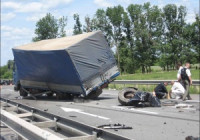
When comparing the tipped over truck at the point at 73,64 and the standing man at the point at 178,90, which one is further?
the tipped over truck at the point at 73,64

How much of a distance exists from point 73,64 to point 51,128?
1087cm

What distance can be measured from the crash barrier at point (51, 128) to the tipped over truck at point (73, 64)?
9.57 meters

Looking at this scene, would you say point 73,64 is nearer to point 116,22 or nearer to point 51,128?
point 116,22

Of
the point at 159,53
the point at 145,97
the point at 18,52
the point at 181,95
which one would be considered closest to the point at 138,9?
the point at 145,97

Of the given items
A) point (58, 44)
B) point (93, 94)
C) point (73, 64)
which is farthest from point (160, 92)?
point (58, 44)

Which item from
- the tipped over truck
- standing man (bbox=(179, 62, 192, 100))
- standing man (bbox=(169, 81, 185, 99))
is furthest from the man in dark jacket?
the tipped over truck

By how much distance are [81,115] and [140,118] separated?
2335 millimetres

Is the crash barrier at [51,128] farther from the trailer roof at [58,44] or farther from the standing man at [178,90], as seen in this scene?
the standing man at [178,90]

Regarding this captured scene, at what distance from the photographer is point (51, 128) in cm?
563

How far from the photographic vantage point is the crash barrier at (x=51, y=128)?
3895 mm

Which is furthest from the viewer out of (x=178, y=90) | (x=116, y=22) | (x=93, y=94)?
(x=93, y=94)

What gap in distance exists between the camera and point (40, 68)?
18.6 m

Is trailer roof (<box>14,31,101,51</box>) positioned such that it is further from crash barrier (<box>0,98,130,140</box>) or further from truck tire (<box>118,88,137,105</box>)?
crash barrier (<box>0,98,130,140</box>)

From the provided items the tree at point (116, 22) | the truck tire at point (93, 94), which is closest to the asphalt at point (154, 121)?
the tree at point (116, 22)
